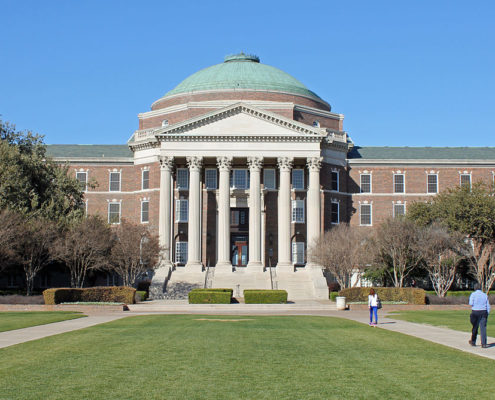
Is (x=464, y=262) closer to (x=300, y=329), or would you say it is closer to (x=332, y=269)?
(x=332, y=269)

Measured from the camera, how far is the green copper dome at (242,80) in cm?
7588

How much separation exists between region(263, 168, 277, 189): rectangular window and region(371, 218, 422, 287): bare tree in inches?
632

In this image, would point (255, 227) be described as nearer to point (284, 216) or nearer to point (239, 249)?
point (284, 216)

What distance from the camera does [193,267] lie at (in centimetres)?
6450

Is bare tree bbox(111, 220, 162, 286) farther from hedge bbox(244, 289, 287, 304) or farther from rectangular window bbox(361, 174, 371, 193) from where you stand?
rectangular window bbox(361, 174, 371, 193)

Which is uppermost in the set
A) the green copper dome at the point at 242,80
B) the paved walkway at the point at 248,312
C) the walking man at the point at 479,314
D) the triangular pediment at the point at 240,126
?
the green copper dome at the point at 242,80

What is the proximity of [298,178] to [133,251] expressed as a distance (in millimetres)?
22405

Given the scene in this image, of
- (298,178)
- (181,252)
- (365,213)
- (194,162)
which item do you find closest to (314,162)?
(298,178)

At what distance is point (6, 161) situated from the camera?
54438mm

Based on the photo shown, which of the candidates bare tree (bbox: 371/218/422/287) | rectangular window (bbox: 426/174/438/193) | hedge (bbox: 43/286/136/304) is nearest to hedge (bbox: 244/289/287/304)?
hedge (bbox: 43/286/136/304)

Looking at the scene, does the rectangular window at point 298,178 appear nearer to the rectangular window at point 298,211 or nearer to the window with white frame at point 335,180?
the rectangular window at point 298,211

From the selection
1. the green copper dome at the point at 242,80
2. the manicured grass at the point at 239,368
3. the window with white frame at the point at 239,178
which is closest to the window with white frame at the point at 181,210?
the window with white frame at the point at 239,178

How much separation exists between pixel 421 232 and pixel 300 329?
30309mm

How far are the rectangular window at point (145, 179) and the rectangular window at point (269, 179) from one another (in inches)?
510
